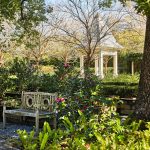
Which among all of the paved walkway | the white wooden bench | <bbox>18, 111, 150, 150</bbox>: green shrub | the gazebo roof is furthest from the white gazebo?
<bbox>18, 111, 150, 150</bbox>: green shrub

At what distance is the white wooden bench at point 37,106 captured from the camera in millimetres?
9023

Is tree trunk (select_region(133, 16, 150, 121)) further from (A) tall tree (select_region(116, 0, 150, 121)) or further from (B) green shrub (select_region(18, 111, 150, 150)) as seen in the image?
(B) green shrub (select_region(18, 111, 150, 150))

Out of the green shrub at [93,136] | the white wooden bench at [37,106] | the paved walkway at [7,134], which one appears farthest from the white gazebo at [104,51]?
the green shrub at [93,136]

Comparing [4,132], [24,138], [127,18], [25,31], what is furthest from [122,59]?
[24,138]

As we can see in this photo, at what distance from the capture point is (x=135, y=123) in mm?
7289

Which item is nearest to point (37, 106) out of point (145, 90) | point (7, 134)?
point (7, 134)

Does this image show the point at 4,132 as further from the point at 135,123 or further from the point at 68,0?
the point at 68,0

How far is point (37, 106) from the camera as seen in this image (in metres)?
9.76

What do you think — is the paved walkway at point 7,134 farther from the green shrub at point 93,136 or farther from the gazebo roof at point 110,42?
the gazebo roof at point 110,42

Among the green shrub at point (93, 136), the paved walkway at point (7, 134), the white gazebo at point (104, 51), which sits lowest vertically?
the paved walkway at point (7, 134)

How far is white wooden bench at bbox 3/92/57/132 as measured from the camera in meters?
9.02

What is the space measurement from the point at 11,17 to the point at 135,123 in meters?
6.11

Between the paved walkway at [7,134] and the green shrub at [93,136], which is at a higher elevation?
the green shrub at [93,136]

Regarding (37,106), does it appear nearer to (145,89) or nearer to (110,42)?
(145,89)
